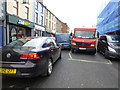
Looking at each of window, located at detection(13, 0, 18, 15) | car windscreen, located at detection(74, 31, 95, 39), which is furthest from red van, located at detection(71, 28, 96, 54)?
window, located at detection(13, 0, 18, 15)

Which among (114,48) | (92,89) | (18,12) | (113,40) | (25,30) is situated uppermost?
(18,12)

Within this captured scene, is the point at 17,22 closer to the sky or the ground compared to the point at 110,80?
closer to the sky

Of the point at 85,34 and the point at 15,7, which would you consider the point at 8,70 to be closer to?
the point at 85,34

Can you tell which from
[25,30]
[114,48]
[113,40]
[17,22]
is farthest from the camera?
[25,30]

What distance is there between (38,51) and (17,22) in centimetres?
1181

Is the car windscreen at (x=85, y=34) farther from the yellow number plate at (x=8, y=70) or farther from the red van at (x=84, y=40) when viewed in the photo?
the yellow number plate at (x=8, y=70)

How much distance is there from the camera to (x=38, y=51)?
3227mm

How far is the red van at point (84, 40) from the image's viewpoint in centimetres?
829

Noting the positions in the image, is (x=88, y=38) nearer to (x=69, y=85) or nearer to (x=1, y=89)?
(x=69, y=85)

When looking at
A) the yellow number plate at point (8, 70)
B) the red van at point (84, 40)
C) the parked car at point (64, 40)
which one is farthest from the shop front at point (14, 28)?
the yellow number plate at point (8, 70)

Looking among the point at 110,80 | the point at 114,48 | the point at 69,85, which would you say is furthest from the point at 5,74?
the point at 114,48

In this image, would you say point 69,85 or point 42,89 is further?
point 69,85

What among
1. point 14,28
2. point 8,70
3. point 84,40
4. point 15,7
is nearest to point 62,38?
point 84,40

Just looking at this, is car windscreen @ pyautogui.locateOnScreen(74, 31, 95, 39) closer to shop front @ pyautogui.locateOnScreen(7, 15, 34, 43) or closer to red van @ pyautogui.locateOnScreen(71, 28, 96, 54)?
red van @ pyautogui.locateOnScreen(71, 28, 96, 54)
